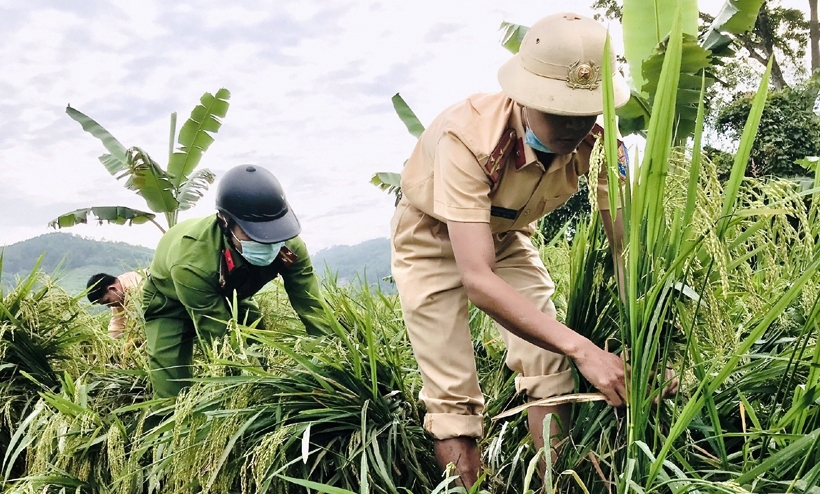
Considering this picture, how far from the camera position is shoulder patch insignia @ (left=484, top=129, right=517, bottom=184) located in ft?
6.50

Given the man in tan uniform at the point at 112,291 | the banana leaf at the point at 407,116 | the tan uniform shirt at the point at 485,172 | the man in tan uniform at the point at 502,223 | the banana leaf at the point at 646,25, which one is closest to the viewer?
the man in tan uniform at the point at 502,223

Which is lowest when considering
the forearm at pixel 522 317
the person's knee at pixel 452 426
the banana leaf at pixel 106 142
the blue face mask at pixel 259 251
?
the banana leaf at pixel 106 142

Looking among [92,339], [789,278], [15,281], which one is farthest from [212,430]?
[15,281]

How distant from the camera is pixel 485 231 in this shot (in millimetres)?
1867

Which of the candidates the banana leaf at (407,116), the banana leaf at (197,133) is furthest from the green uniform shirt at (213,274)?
the banana leaf at (197,133)

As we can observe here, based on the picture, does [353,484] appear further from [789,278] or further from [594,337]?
[789,278]

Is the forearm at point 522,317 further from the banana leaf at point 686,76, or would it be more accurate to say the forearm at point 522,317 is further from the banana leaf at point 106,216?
the banana leaf at point 106,216

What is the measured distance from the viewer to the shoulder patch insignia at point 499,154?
1981 millimetres

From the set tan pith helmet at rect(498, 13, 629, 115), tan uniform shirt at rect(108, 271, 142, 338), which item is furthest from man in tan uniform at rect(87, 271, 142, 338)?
tan pith helmet at rect(498, 13, 629, 115)

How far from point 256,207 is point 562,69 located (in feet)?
6.60

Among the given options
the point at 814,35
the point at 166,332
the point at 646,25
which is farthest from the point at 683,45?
the point at 814,35

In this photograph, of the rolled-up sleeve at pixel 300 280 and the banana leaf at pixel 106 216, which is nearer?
the rolled-up sleeve at pixel 300 280

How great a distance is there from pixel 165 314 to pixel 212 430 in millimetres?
1696

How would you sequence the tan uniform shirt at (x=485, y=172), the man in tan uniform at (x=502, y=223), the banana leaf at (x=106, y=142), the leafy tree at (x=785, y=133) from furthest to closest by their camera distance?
the leafy tree at (x=785, y=133) → the banana leaf at (x=106, y=142) → the tan uniform shirt at (x=485, y=172) → the man in tan uniform at (x=502, y=223)
